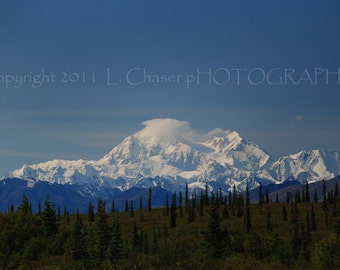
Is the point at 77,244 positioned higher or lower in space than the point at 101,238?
lower

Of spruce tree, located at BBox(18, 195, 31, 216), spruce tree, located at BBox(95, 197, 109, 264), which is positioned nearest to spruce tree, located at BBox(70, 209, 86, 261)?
spruce tree, located at BBox(95, 197, 109, 264)

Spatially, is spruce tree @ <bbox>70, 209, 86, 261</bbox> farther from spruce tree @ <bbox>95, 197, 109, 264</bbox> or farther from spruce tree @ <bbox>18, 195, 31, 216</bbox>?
spruce tree @ <bbox>18, 195, 31, 216</bbox>

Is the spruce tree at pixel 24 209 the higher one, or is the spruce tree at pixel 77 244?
the spruce tree at pixel 24 209

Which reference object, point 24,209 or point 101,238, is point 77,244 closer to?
point 101,238

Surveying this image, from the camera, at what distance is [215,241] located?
223ft

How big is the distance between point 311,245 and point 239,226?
43.5m

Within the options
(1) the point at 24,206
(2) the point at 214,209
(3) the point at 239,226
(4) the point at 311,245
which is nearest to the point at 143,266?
(2) the point at 214,209

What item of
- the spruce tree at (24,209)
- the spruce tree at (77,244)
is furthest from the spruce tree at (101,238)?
the spruce tree at (24,209)

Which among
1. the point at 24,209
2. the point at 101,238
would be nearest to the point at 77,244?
the point at 101,238

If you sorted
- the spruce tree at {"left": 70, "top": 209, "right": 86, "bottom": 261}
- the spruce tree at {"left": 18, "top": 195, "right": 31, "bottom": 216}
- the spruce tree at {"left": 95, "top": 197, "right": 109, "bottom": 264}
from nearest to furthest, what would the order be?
the spruce tree at {"left": 70, "top": 209, "right": 86, "bottom": 261}
the spruce tree at {"left": 95, "top": 197, "right": 109, "bottom": 264}
the spruce tree at {"left": 18, "top": 195, "right": 31, "bottom": 216}

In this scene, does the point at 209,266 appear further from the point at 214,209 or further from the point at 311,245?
the point at 311,245

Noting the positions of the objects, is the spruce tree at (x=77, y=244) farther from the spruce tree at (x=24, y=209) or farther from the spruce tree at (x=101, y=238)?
the spruce tree at (x=24, y=209)

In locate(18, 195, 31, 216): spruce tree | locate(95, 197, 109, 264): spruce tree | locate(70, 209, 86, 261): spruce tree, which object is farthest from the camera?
locate(18, 195, 31, 216): spruce tree

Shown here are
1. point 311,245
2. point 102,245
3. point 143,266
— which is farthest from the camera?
point 311,245
